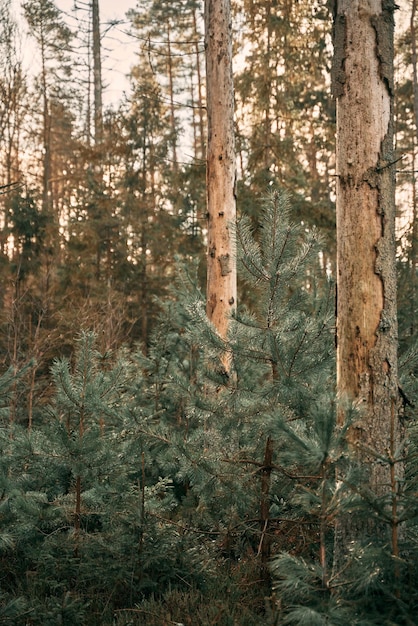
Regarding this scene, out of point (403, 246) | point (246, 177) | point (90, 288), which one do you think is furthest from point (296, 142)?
point (90, 288)

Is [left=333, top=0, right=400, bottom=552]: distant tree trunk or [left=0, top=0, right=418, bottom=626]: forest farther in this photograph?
[left=333, top=0, right=400, bottom=552]: distant tree trunk

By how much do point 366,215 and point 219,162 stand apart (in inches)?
161

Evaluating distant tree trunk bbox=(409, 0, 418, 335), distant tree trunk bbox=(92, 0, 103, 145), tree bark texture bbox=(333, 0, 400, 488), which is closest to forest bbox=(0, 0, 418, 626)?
tree bark texture bbox=(333, 0, 400, 488)

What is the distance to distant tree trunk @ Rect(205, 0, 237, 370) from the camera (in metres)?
7.27

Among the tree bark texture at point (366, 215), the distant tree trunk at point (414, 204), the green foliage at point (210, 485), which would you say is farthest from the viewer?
the distant tree trunk at point (414, 204)

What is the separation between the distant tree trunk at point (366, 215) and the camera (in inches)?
138

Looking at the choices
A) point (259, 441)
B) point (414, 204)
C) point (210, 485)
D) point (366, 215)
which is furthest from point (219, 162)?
point (414, 204)

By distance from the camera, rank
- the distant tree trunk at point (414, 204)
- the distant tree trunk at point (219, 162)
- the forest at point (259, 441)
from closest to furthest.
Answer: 1. the forest at point (259, 441)
2. the distant tree trunk at point (219, 162)
3. the distant tree trunk at point (414, 204)

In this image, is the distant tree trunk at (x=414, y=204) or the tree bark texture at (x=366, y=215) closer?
the tree bark texture at (x=366, y=215)

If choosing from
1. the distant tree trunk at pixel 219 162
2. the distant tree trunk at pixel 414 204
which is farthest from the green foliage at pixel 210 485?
the distant tree trunk at pixel 219 162

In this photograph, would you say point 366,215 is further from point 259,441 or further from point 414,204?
point 414,204

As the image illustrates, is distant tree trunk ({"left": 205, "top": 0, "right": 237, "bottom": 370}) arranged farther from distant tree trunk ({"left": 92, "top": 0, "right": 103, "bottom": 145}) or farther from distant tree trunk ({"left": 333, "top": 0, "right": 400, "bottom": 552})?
distant tree trunk ({"left": 92, "top": 0, "right": 103, "bottom": 145})

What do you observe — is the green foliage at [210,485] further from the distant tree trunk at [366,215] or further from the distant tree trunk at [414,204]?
the distant tree trunk at [414,204]

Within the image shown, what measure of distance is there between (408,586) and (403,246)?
28.5 ft
